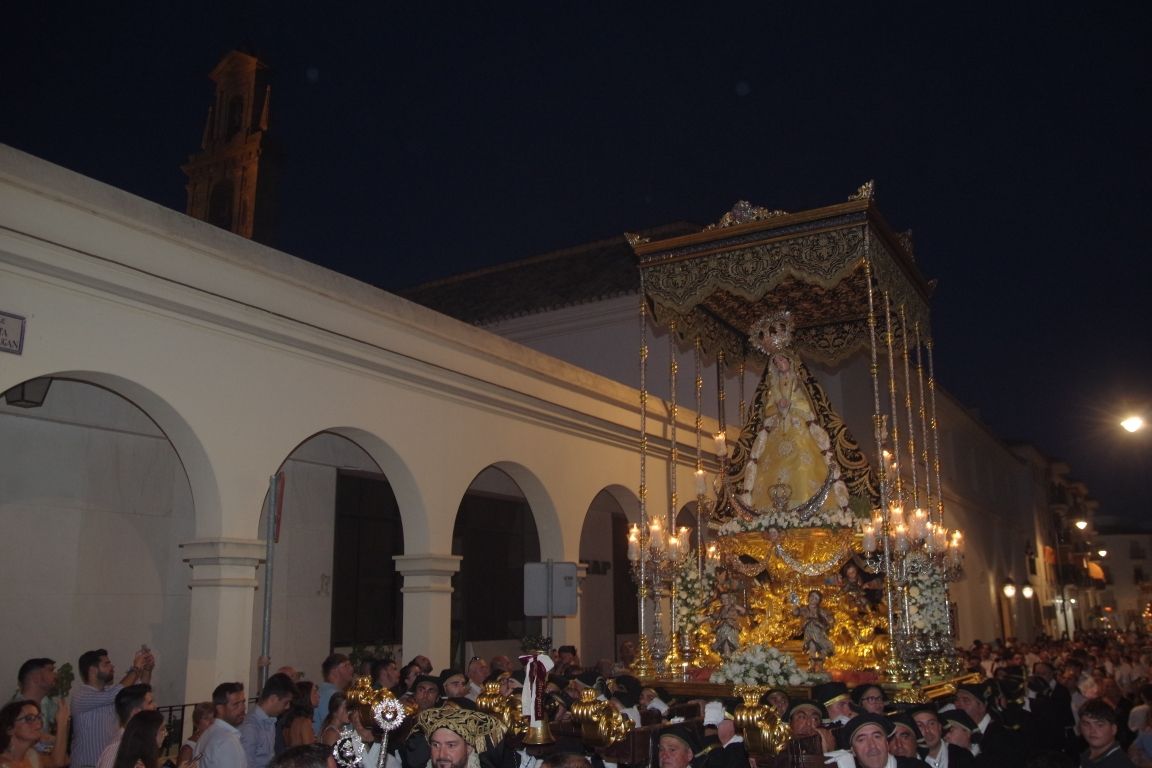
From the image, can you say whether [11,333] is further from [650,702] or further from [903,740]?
[903,740]

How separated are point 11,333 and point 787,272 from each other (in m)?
8.45

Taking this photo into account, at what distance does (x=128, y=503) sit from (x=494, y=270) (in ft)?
52.1

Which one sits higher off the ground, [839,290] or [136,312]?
[839,290]

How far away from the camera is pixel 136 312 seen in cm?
955

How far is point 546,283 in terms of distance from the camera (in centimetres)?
2514

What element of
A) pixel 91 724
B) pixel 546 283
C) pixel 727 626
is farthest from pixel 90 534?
pixel 546 283

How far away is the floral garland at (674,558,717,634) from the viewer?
1285cm

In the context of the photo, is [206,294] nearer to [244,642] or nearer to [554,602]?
[244,642]

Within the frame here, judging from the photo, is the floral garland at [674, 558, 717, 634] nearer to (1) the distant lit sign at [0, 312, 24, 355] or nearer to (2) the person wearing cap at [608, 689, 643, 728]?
(2) the person wearing cap at [608, 689, 643, 728]

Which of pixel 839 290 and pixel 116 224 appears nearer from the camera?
pixel 116 224

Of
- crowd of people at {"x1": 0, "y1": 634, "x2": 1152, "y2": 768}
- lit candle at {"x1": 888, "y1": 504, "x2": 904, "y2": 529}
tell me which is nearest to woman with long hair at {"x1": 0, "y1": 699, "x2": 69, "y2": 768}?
crowd of people at {"x1": 0, "y1": 634, "x2": 1152, "y2": 768}

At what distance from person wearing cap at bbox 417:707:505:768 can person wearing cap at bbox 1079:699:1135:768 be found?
3832mm

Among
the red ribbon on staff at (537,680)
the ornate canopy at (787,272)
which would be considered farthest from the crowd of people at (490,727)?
the ornate canopy at (787,272)

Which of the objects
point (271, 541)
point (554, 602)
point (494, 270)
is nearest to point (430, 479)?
point (554, 602)
